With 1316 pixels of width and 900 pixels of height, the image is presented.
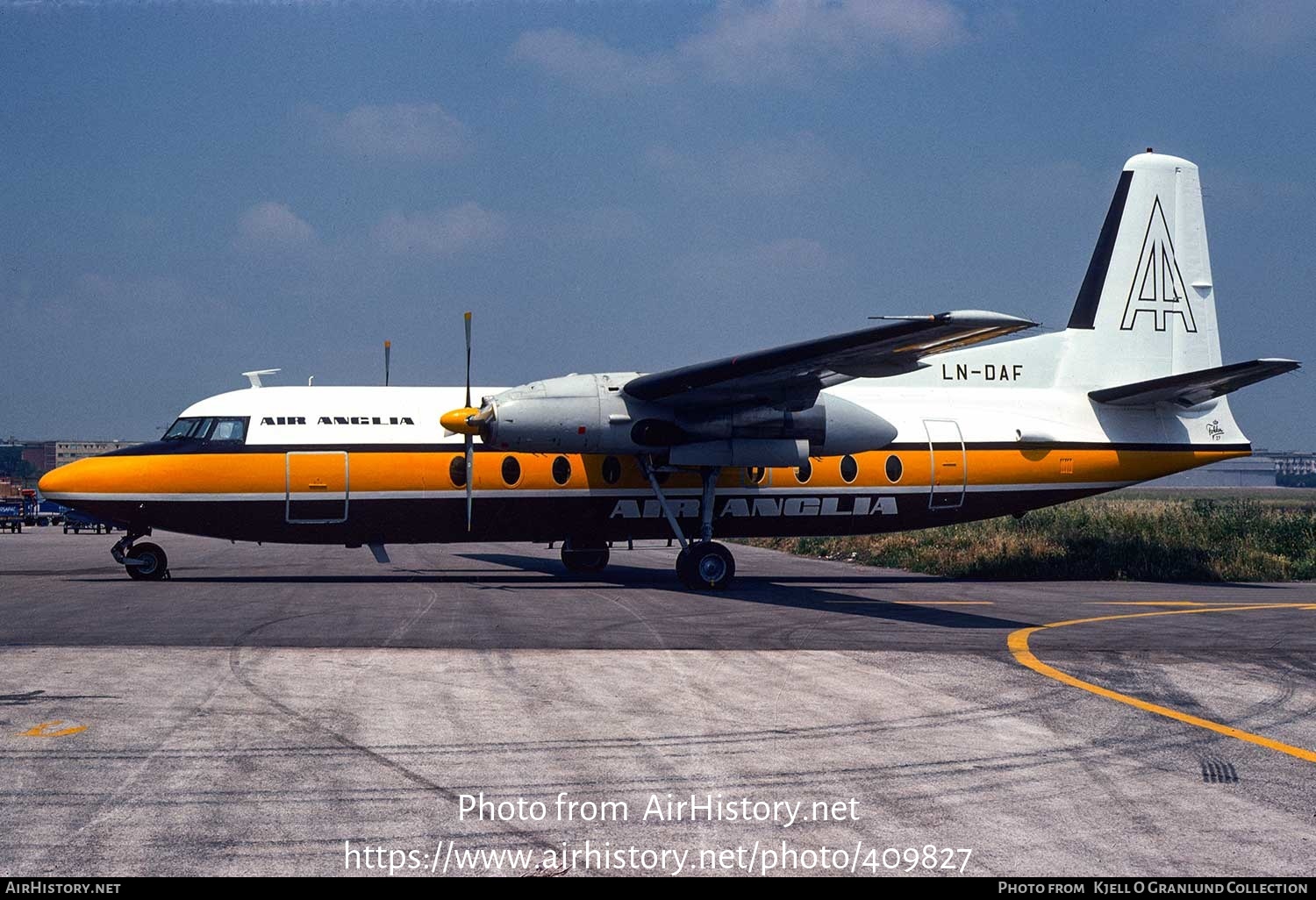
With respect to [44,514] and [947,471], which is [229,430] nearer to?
[947,471]

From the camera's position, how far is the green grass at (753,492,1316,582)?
27266 millimetres

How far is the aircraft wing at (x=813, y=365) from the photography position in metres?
16.2

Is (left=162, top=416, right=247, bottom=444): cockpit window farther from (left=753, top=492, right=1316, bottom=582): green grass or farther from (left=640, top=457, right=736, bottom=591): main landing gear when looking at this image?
(left=753, top=492, right=1316, bottom=582): green grass

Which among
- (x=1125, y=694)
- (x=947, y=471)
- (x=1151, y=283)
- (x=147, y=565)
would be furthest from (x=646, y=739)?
(x=1151, y=283)

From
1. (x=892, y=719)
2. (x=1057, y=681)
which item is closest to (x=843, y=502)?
(x=1057, y=681)

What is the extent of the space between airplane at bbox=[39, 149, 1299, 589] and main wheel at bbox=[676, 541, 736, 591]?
1.4 inches

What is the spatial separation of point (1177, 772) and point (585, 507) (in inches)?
618

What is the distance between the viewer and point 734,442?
21.6 m

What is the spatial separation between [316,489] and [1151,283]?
19.2 m

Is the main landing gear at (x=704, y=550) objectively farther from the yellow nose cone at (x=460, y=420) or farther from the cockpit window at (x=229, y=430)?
the cockpit window at (x=229, y=430)

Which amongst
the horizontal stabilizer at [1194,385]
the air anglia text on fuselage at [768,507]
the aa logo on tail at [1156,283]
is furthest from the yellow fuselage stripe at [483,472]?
the aa logo on tail at [1156,283]

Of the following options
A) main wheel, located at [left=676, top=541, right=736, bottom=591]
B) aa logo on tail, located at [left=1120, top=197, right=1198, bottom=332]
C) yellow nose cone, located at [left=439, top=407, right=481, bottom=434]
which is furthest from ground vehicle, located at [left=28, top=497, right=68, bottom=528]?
aa logo on tail, located at [left=1120, top=197, right=1198, bottom=332]

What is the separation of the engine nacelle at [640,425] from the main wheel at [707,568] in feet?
5.99
